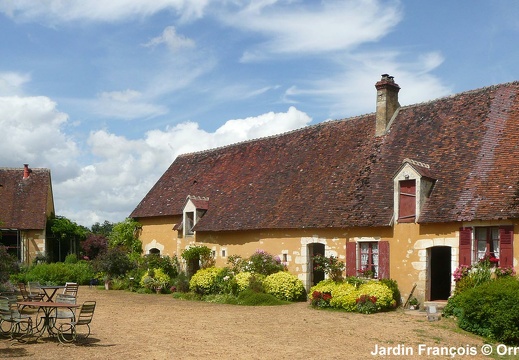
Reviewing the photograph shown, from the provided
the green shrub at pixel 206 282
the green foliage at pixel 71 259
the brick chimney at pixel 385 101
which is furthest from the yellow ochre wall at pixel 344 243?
the green foliage at pixel 71 259

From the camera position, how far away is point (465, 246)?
15.3 metres

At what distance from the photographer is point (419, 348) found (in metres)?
11.4

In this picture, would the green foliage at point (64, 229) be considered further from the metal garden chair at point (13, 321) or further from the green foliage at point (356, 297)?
the metal garden chair at point (13, 321)

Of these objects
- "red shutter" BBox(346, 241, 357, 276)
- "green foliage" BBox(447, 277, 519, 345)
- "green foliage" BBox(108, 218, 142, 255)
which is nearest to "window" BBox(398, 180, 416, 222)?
"red shutter" BBox(346, 241, 357, 276)

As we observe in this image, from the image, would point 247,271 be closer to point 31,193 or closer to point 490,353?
point 490,353

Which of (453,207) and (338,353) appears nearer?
(338,353)

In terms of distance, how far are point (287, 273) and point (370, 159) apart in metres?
4.64

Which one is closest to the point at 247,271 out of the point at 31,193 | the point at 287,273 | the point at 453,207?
the point at 287,273

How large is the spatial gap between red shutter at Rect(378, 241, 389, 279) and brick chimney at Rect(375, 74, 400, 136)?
4.85m

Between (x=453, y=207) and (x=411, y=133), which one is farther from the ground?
(x=411, y=133)

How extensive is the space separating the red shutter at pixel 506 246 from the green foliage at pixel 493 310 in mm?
1081

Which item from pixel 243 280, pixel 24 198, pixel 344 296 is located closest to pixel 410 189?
pixel 344 296

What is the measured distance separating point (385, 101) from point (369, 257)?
19.6 ft

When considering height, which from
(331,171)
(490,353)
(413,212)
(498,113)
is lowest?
(490,353)
